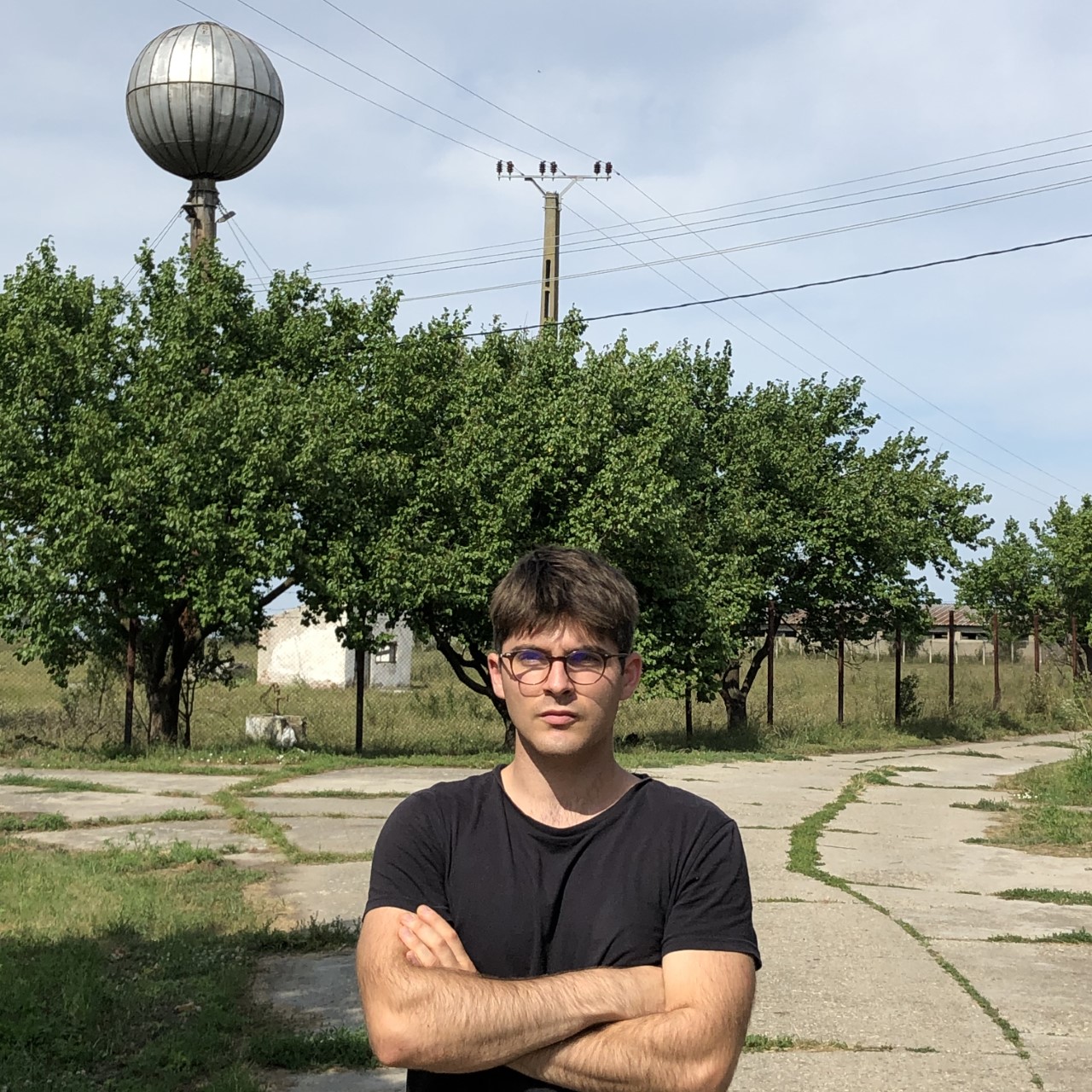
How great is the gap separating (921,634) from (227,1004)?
71.2 feet

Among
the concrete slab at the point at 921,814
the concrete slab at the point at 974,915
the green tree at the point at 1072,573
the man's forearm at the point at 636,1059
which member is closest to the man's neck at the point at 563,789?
the man's forearm at the point at 636,1059

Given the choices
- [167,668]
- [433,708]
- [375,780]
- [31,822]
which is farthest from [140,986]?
[433,708]

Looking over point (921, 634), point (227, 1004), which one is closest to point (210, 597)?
point (227, 1004)

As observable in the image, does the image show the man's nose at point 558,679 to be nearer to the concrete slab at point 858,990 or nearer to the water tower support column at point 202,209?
the concrete slab at point 858,990

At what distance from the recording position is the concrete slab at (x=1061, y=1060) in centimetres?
504

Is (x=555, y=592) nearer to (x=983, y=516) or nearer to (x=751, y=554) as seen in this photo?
(x=751, y=554)

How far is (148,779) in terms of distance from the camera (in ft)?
48.5

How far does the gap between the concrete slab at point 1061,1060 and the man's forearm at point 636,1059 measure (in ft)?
10.1

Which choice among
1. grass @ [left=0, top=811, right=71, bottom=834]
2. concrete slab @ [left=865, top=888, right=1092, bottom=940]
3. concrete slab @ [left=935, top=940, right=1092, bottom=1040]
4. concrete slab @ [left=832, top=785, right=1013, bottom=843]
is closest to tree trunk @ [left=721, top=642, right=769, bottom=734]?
concrete slab @ [left=832, top=785, right=1013, bottom=843]

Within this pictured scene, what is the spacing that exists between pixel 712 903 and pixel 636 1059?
1.09ft

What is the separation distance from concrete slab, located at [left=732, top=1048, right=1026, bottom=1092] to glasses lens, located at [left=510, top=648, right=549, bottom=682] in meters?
2.89

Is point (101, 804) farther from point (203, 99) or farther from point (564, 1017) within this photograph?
point (203, 99)

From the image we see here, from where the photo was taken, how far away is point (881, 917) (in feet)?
26.2

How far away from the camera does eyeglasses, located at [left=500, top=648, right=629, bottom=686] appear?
2.76 m
